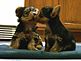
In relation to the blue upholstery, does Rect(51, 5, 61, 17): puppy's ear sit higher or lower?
higher

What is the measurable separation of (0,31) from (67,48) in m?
0.70

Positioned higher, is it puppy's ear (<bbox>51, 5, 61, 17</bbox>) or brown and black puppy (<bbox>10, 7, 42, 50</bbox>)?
puppy's ear (<bbox>51, 5, 61, 17</bbox>)

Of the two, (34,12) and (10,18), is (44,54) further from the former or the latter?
(10,18)

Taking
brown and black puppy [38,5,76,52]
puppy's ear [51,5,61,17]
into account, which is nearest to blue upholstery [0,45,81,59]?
brown and black puppy [38,5,76,52]

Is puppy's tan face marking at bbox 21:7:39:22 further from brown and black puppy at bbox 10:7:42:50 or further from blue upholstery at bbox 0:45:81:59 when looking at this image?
blue upholstery at bbox 0:45:81:59

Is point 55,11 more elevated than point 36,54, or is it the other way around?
point 55,11

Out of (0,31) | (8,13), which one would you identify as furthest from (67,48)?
(8,13)

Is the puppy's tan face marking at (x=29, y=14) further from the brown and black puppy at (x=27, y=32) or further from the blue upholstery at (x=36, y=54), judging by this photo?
the blue upholstery at (x=36, y=54)

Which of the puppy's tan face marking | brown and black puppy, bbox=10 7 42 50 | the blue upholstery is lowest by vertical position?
the blue upholstery

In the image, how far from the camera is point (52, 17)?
848mm

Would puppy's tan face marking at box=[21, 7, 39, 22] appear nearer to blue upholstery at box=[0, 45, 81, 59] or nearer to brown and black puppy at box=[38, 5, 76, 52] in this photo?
brown and black puppy at box=[38, 5, 76, 52]

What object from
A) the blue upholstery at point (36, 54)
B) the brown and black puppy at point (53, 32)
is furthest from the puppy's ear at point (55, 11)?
the blue upholstery at point (36, 54)

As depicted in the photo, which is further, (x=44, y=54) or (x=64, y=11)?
(x=64, y=11)

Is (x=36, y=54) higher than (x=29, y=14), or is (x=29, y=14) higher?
(x=29, y=14)
